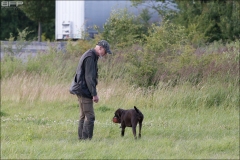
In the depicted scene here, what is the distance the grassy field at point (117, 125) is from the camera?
968 centimetres

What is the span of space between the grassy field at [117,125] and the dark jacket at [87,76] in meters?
0.92

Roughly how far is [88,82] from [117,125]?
91.6 inches

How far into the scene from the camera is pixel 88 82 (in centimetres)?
1038

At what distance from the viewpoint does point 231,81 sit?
16125 millimetres

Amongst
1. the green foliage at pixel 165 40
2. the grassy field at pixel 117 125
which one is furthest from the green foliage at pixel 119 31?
the grassy field at pixel 117 125

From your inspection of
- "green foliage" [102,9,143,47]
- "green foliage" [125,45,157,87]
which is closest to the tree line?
"green foliage" [102,9,143,47]

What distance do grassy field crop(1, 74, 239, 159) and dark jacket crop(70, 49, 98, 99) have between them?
3.03 feet

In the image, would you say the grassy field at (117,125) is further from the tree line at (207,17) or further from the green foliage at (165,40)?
the tree line at (207,17)

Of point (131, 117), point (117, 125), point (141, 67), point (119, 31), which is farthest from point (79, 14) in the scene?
point (131, 117)

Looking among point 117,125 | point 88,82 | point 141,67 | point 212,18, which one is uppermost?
→ point 212,18

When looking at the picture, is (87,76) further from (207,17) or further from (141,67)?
(207,17)

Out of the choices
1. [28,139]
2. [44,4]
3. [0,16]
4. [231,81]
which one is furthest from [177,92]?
[0,16]

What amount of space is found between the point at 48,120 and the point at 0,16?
42.2 metres

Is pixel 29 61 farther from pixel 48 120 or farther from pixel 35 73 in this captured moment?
pixel 48 120
